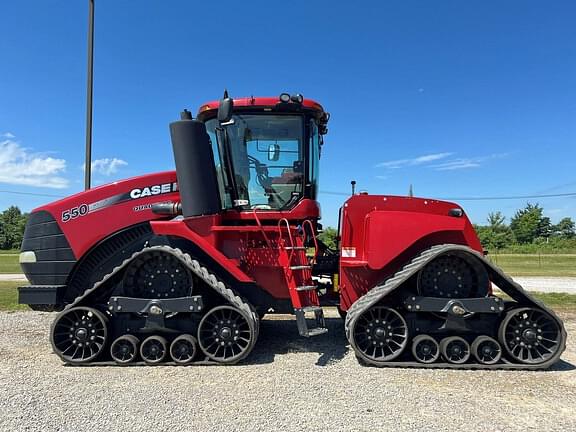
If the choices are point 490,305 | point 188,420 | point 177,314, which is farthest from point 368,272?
point 188,420

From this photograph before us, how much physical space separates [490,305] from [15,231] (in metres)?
76.3

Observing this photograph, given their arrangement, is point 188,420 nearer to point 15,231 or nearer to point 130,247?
point 130,247

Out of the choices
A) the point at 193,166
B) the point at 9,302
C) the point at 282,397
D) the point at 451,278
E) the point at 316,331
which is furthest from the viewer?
the point at 9,302

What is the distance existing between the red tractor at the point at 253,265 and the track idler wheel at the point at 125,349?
14 mm

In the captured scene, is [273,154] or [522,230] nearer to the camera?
[273,154]

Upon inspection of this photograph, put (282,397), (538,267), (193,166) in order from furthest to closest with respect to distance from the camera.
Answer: (538,267)
(193,166)
(282,397)

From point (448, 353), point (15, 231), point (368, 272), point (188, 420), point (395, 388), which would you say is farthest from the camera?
point (15, 231)

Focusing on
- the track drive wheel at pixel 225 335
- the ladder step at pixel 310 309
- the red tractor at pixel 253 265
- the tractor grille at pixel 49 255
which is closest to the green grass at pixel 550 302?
the tractor grille at pixel 49 255

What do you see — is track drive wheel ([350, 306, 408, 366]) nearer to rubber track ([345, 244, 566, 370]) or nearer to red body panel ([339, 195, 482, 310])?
rubber track ([345, 244, 566, 370])

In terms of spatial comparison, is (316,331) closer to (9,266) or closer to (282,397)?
(282,397)

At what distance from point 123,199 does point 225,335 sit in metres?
2.36

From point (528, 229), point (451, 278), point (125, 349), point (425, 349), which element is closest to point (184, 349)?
point (125, 349)

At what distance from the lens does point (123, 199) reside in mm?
5496

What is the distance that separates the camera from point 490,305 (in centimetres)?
463
